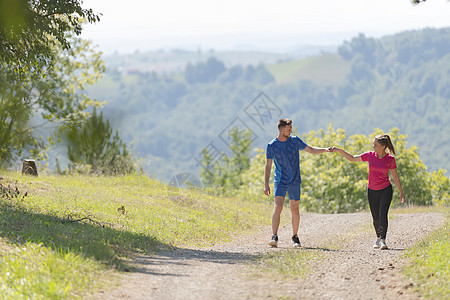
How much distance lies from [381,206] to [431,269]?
2.91m

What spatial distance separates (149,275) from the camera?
781 centimetres

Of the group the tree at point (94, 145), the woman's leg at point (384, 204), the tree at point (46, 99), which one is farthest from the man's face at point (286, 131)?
the tree at point (94, 145)

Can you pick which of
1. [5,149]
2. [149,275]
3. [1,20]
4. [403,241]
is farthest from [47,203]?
[5,149]

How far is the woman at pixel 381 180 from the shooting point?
1030cm

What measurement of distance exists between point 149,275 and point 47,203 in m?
5.65

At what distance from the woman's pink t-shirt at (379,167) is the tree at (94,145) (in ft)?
50.4

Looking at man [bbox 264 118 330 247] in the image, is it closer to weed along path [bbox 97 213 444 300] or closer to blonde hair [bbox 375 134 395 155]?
blonde hair [bbox 375 134 395 155]

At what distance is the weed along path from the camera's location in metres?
6.89

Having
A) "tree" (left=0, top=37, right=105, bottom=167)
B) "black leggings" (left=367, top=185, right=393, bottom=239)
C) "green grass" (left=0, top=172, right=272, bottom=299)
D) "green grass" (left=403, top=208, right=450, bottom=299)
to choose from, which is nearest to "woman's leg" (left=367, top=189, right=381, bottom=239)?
"black leggings" (left=367, top=185, right=393, bottom=239)

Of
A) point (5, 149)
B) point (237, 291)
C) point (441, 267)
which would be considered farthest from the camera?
point (5, 149)

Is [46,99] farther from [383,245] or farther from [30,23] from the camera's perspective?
[383,245]

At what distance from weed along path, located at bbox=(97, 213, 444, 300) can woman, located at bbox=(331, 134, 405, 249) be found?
0.56 meters

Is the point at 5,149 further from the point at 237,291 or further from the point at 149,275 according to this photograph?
the point at 237,291

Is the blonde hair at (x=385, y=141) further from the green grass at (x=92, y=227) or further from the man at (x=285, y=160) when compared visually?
the green grass at (x=92, y=227)
